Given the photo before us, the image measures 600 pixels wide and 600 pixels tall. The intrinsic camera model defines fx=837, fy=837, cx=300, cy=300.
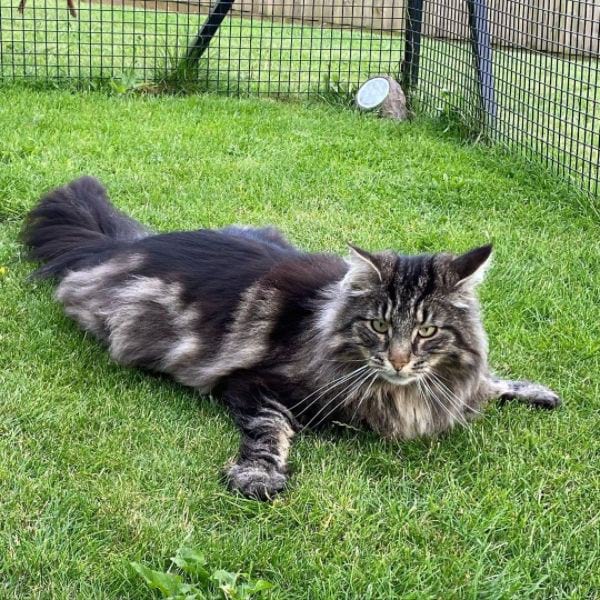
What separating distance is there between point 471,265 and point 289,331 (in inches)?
28.2

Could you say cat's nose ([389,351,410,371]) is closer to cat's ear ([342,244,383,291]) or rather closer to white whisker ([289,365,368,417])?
→ white whisker ([289,365,368,417])

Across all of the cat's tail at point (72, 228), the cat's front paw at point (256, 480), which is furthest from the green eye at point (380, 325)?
the cat's tail at point (72, 228)

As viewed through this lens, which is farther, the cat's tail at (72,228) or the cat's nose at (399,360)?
the cat's tail at (72,228)

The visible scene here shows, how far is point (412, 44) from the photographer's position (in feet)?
23.4

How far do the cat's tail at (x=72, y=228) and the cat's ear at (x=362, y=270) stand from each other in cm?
130

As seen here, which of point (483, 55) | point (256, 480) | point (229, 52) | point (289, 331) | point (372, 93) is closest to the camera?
point (256, 480)

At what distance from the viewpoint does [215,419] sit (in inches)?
115

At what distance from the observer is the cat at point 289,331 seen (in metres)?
2.73

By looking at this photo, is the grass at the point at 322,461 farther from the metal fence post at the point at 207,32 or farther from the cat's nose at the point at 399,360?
the metal fence post at the point at 207,32

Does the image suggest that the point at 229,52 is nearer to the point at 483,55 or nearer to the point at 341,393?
the point at 483,55

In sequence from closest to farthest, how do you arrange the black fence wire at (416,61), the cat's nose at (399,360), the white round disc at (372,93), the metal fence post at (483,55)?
the cat's nose at (399,360) → the black fence wire at (416,61) → the metal fence post at (483,55) → the white round disc at (372,93)

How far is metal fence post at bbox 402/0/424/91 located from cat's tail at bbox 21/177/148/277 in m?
3.92

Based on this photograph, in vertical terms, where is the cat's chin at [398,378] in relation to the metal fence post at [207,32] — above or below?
below

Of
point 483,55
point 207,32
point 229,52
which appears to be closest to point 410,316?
point 483,55
